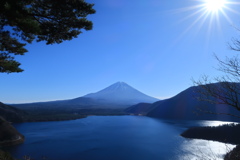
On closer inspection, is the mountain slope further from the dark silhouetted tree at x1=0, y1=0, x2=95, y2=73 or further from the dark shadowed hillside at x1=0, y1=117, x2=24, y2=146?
the dark silhouetted tree at x1=0, y1=0, x2=95, y2=73

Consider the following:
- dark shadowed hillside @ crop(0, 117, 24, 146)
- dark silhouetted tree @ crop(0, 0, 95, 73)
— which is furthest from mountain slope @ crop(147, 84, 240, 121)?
dark silhouetted tree @ crop(0, 0, 95, 73)

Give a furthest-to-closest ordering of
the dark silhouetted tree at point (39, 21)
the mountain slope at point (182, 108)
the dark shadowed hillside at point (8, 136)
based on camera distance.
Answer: the mountain slope at point (182, 108) → the dark shadowed hillside at point (8, 136) → the dark silhouetted tree at point (39, 21)

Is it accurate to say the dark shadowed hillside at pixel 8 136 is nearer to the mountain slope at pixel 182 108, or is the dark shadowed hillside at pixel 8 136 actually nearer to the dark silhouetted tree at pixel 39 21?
the dark silhouetted tree at pixel 39 21

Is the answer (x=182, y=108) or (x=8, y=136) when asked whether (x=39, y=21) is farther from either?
(x=182, y=108)

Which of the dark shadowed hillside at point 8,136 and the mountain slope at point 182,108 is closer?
the dark shadowed hillside at point 8,136

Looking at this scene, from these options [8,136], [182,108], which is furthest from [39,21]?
[182,108]

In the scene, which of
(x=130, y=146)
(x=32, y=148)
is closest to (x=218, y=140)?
(x=130, y=146)

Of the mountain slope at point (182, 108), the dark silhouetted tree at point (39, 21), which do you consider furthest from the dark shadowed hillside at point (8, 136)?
the mountain slope at point (182, 108)

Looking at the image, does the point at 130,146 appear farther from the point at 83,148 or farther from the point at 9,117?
the point at 9,117

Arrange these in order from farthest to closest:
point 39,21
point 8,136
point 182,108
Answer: point 182,108, point 8,136, point 39,21
